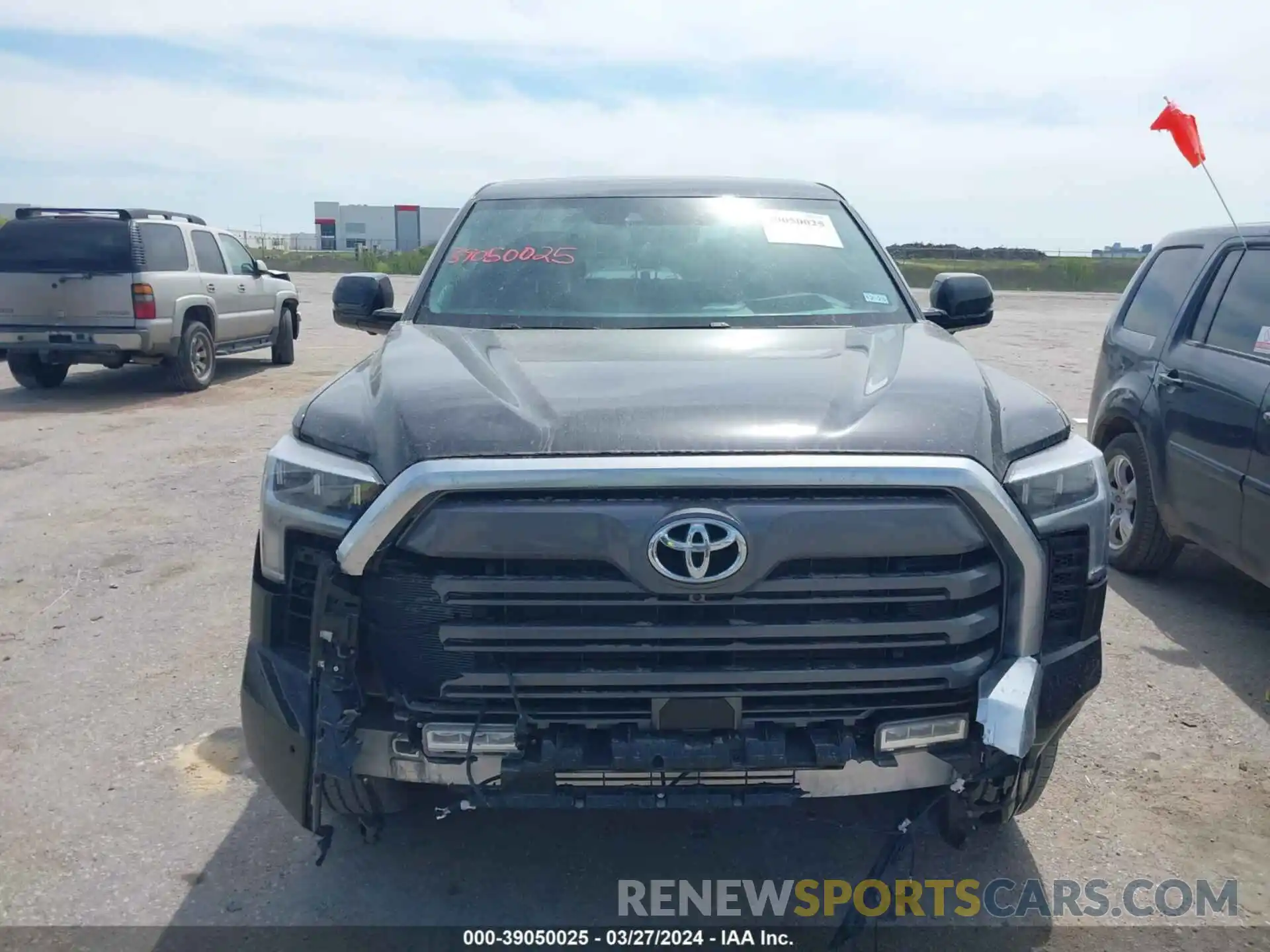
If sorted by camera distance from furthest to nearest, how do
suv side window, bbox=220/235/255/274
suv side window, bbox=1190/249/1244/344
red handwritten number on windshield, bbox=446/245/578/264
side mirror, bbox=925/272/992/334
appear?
suv side window, bbox=220/235/255/274, suv side window, bbox=1190/249/1244/344, side mirror, bbox=925/272/992/334, red handwritten number on windshield, bbox=446/245/578/264

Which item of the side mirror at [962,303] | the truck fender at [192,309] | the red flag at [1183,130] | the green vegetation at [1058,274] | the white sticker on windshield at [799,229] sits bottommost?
the green vegetation at [1058,274]

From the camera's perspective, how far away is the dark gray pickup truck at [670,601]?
2.36 meters

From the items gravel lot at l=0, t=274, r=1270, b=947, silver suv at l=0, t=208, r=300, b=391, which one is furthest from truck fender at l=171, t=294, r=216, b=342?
gravel lot at l=0, t=274, r=1270, b=947

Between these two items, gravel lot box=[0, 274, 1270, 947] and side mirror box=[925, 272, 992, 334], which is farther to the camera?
side mirror box=[925, 272, 992, 334]

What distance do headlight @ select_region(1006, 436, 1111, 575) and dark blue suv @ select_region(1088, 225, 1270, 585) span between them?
2.20 metres

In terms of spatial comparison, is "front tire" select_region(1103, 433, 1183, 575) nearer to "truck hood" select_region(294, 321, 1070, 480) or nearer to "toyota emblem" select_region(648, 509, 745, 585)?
"truck hood" select_region(294, 321, 1070, 480)

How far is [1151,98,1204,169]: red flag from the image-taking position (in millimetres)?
5004

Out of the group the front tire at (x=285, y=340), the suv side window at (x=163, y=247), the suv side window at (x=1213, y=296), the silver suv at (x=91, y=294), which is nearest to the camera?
the suv side window at (x=1213, y=296)

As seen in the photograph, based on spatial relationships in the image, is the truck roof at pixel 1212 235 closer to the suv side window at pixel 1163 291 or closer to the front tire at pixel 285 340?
the suv side window at pixel 1163 291

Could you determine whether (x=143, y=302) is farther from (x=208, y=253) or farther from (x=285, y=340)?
(x=285, y=340)

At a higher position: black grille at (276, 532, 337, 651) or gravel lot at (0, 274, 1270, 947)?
black grille at (276, 532, 337, 651)

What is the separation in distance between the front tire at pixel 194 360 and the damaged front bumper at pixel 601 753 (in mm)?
10221

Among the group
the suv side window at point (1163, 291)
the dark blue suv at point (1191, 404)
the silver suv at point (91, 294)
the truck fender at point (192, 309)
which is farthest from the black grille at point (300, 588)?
the truck fender at point (192, 309)

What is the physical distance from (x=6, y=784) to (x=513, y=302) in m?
2.22
